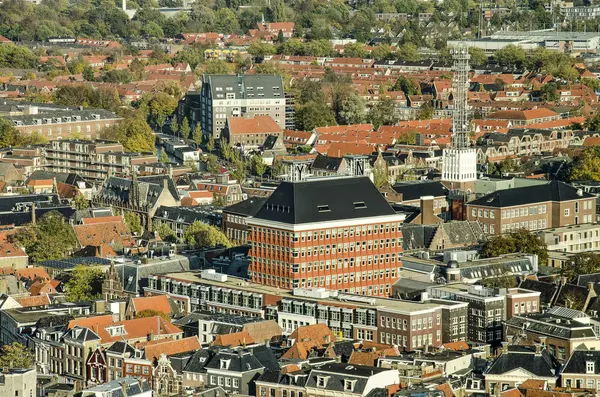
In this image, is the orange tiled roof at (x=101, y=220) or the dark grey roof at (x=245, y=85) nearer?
the orange tiled roof at (x=101, y=220)

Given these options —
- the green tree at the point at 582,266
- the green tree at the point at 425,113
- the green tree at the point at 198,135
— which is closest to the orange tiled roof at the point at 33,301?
the green tree at the point at 582,266

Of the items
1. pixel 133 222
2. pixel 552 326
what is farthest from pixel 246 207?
pixel 552 326

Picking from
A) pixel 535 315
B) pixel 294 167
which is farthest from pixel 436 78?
pixel 535 315

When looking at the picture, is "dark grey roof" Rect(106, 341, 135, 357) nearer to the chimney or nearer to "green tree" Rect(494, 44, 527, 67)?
the chimney

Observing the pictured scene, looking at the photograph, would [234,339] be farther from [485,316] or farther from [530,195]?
[530,195]

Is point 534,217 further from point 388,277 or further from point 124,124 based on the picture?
point 124,124

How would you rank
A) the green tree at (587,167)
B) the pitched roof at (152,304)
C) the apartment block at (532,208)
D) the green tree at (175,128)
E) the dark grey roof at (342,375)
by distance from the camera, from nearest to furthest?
1. the dark grey roof at (342,375)
2. the pitched roof at (152,304)
3. the apartment block at (532,208)
4. the green tree at (587,167)
5. the green tree at (175,128)

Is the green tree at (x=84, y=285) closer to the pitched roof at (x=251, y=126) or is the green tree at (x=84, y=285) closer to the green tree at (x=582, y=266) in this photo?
the green tree at (x=582, y=266)
